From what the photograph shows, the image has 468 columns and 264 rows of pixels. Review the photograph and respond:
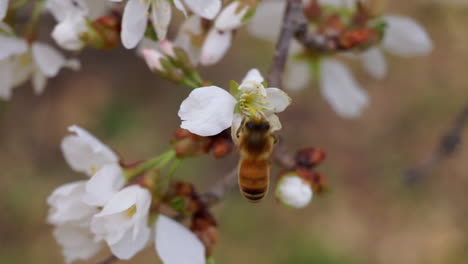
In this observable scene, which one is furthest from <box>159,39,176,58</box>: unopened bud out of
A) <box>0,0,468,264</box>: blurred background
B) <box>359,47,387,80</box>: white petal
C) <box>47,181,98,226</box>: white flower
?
<box>0,0,468,264</box>: blurred background

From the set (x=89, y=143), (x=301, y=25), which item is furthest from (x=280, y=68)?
(x=89, y=143)

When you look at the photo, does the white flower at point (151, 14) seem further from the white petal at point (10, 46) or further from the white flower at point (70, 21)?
the white petal at point (10, 46)

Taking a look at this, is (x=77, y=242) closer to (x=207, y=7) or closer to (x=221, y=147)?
(x=221, y=147)

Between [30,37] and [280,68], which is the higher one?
[280,68]

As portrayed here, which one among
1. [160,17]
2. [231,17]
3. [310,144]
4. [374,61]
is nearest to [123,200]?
[160,17]

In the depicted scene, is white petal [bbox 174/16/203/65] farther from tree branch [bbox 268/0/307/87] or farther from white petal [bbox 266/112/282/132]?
white petal [bbox 266/112/282/132]

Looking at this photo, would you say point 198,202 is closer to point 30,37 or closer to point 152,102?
point 30,37

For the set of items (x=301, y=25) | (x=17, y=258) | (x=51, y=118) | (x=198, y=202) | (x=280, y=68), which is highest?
(x=301, y=25)
